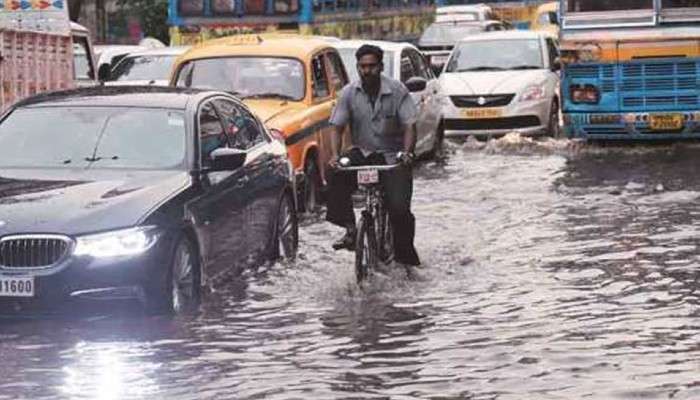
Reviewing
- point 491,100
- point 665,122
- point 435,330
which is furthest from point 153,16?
point 435,330

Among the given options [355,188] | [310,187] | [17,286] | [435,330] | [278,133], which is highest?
[278,133]

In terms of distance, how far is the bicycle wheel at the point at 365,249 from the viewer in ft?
34.5

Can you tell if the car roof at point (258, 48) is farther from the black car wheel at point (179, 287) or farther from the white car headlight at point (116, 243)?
the white car headlight at point (116, 243)

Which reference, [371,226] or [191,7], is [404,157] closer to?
[371,226]

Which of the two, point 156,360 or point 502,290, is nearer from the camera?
point 156,360

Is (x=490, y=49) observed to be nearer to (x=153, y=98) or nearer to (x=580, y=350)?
(x=153, y=98)

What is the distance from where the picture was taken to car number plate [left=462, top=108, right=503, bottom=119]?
2227cm

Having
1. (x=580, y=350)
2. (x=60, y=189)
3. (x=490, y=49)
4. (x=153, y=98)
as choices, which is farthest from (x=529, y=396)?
(x=490, y=49)

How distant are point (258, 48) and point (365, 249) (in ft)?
17.2

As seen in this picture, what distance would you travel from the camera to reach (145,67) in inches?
836

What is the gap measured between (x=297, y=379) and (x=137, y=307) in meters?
1.57

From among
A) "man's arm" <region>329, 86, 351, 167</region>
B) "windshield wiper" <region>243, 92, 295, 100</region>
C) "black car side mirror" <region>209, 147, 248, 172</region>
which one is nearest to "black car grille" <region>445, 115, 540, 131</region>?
"windshield wiper" <region>243, 92, 295, 100</region>

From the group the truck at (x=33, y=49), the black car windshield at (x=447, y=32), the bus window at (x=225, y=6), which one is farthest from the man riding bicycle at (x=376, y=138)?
the black car windshield at (x=447, y=32)

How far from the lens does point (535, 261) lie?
466 inches
